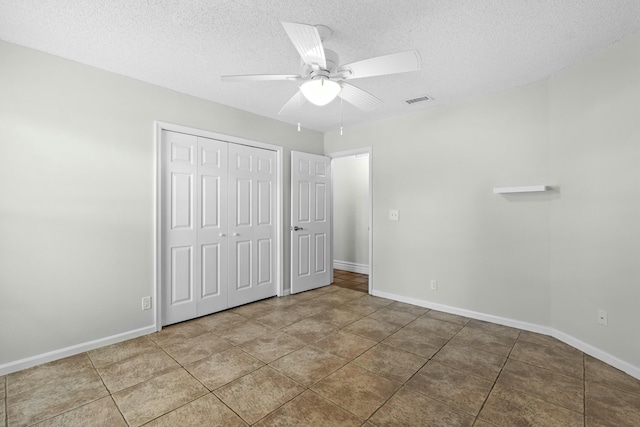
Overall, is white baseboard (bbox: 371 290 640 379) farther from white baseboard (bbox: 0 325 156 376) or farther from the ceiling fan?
white baseboard (bbox: 0 325 156 376)

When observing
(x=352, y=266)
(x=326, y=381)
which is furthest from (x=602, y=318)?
(x=352, y=266)

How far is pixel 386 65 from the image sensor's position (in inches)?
70.1

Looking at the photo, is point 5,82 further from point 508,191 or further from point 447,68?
point 508,191

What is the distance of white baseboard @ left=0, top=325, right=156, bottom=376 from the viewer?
2.22 meters

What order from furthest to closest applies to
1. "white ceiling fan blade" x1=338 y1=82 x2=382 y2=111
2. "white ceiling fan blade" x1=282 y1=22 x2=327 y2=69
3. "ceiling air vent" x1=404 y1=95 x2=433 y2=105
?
1. "ceiling air vent" x1=404 y1=95 x2=433 y2=105
2. "white ceiling fan blade" x1=338 y1=82 x2=382 y2=111
3. "white ceiling fan blade" x1=282 y1=22 x2=327 y2=69

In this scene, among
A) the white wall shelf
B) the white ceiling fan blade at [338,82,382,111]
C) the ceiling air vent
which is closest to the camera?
the white ceiling fan blade at [338,82,382,111]

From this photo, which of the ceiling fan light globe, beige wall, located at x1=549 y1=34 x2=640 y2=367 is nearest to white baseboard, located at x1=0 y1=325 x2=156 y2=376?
the ceiling fan light globe

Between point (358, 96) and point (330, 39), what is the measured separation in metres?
0.45

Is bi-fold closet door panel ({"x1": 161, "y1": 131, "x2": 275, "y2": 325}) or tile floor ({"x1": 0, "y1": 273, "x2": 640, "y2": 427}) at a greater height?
bi-fold closet door panel ({"x1": 161, "y1": 131, "x2": 275, "y2": 325})

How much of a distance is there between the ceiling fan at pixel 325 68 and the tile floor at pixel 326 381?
2002mm

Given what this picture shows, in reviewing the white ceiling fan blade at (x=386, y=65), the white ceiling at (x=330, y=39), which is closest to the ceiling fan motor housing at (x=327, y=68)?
the white ceiling fan blade at (x=386, y=65)

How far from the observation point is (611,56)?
2.30 metres

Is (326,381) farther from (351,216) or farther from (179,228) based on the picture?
(351,216)

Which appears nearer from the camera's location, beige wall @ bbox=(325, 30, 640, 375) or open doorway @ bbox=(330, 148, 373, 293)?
beige wall @ bbox=(325, 30, 640, 375)
